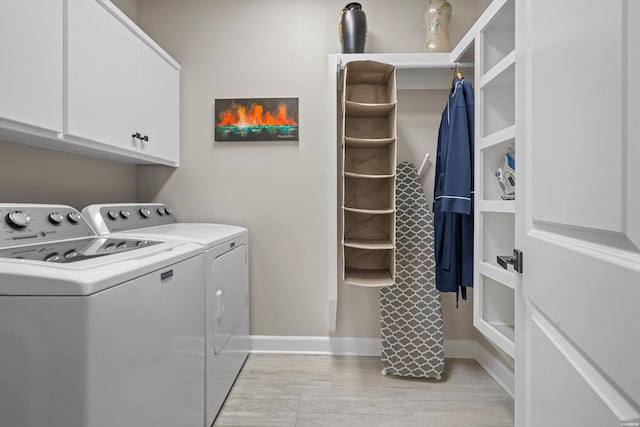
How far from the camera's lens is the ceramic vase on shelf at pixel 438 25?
224cm

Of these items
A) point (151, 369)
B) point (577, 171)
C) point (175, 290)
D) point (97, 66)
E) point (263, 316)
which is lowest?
point (263, 316)

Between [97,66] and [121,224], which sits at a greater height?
[97,66]

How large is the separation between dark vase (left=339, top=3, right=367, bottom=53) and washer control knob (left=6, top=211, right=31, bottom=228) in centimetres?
195

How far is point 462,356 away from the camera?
240 cm

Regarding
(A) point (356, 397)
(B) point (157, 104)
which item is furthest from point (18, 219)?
(A) point (356, 397)

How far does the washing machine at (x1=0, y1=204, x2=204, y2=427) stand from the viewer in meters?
0.80

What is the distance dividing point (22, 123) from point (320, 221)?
1.71 m

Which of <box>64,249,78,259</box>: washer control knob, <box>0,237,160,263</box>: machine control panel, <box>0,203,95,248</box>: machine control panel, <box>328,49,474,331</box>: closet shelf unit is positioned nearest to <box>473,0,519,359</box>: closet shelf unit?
<box>328,49,474,331</box>: closet shelf unit

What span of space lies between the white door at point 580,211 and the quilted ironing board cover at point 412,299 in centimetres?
128

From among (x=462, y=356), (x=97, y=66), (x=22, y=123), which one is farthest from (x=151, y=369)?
(x=462, y=356)

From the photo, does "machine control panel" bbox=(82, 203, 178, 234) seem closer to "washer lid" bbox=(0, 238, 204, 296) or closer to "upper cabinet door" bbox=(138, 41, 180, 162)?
"upper cabinet door" bbox=(138, 41, 180, 162)

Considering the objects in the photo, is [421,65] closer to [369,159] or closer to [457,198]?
[369,159]

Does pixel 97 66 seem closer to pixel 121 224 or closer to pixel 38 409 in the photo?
pixel 121 224

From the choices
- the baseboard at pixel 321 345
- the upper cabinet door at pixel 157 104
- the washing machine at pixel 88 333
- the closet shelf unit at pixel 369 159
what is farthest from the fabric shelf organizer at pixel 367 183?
the washing machine at pixel 88 333
